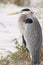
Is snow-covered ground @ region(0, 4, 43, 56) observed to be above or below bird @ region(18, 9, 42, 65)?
below

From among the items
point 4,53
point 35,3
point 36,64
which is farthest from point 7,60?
point 35,3

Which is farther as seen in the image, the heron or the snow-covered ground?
the snow-covered ground

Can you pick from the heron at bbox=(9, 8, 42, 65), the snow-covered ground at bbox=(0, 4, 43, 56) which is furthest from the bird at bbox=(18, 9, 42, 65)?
the snow-covered ground at bbox=(0, 4, 43, 56)

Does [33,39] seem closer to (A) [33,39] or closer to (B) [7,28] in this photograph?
(A) [33,39]

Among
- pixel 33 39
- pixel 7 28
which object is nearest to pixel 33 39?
pixel 33 39

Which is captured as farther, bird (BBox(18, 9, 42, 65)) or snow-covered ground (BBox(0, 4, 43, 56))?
snow-covered ground (BBox(0, 4, 43, 56))

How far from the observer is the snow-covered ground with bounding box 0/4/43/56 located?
11.8 feet

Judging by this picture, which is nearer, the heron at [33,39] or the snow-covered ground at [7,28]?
the heron at [33,39]

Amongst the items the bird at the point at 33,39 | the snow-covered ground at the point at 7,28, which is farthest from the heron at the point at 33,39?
the snow-covered ground at the point at 7,28

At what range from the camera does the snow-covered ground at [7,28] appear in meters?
3.61

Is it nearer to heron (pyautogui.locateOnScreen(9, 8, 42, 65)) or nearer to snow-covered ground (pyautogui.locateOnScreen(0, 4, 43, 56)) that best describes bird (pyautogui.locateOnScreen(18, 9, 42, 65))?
heron (pyautogui.locateOnScreen(9, 8, 42, 65))

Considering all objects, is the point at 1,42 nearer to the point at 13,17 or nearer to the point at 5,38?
the point at 5,38

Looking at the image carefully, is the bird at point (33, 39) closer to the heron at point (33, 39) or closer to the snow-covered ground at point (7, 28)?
the heron at point (33, 39)

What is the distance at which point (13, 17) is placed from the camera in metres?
4.44
